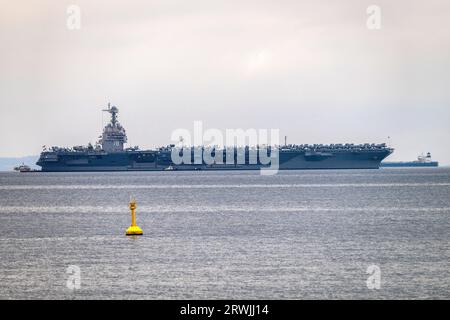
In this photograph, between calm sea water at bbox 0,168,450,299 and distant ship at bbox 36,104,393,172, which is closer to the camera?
calm sea water at bbox 0,168,450,299

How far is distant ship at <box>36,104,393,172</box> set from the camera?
150375 millimetres

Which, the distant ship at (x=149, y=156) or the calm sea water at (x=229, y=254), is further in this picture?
the distant ship at (x=149, y=156)

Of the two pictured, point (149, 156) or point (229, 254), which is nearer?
point (229, 254)

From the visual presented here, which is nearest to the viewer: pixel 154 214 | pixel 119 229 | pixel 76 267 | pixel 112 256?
pixel 76 267

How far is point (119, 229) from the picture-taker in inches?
1459

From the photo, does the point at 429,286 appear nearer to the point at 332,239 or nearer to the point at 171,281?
the point at 171,281

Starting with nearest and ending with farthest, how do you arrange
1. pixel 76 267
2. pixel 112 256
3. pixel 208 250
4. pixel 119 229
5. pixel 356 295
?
pixel 356 295 < pixel 76 267 < pixel 112 256 < pixel 208 250 < pixel 119 229

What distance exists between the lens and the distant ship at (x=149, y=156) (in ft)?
493

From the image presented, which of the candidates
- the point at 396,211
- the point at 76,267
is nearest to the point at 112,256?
the point at 76,267

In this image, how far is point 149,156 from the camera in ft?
507

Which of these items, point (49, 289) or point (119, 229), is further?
point (119, 229)

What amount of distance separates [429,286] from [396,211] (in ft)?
96.0
